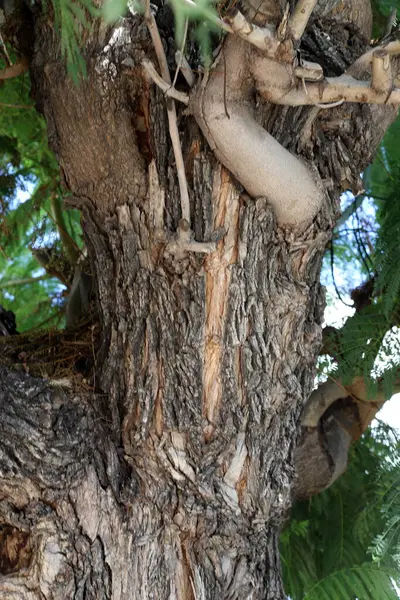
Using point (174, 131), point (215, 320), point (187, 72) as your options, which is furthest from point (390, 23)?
point (215, 320)

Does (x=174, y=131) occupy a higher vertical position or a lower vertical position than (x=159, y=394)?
higher

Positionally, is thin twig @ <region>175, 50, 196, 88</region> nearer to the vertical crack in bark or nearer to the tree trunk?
the tree trunk

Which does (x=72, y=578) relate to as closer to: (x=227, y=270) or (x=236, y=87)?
(x=227, y=270)

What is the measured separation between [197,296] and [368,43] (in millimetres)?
1024

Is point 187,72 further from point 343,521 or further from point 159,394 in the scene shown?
point 343,521

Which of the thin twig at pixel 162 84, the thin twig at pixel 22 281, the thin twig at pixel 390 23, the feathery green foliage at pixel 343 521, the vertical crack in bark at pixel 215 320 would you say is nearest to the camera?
the thin twig at pixel 162 84

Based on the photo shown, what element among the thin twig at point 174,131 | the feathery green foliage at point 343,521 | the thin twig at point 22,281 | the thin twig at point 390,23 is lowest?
the feathery green foliage at point 343,521

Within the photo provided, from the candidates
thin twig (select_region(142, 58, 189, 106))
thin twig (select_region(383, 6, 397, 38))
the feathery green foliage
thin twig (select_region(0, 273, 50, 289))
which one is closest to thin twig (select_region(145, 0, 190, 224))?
thin twig (select_region(142, 58, 189, 106))

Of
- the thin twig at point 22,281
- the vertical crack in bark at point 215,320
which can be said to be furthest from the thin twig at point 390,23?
the thin twig at point 22,281

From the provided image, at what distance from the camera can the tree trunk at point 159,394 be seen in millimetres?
2111

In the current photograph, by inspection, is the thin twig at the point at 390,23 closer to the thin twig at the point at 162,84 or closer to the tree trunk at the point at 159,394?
the tree trunk at the point at 159,394

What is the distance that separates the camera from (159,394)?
2195 millimetres

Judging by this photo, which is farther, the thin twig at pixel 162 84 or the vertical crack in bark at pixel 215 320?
the vertical crack in bark at pixel 215 320

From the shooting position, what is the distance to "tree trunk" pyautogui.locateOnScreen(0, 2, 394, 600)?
6.93 feet
